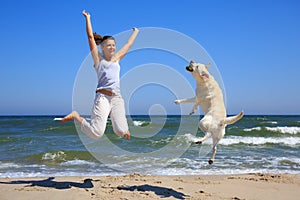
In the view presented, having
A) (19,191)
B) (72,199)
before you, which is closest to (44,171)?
(19,191)

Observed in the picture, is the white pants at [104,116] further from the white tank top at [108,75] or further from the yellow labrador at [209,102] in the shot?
the yellow labrador at [209,102]

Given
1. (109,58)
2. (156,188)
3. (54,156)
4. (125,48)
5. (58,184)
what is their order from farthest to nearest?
1. (54,156)
2. (58,184)
3. (156,188)
4. (125,48)
5. (109,58)

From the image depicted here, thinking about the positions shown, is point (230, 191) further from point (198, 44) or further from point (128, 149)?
point (128, 149)

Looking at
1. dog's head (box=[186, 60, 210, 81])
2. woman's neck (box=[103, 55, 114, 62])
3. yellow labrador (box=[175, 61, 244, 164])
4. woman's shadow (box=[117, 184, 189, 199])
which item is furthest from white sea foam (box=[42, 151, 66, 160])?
dog's head (box=[186, 60, 210, 81])

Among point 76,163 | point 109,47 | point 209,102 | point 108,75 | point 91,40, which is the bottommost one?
point 76,163

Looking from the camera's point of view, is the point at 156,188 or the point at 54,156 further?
the point at 54,156

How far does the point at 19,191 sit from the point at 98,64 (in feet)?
8.76

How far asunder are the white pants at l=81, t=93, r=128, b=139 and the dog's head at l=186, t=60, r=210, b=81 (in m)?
1.28

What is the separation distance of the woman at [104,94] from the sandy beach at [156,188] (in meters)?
1.20

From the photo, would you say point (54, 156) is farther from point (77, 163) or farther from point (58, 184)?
point (58, 184)

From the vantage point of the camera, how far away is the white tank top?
5078 mm

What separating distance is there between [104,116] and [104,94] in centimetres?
37

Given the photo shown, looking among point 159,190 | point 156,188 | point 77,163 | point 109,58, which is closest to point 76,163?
point 77,163

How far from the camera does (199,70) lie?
192 inches
